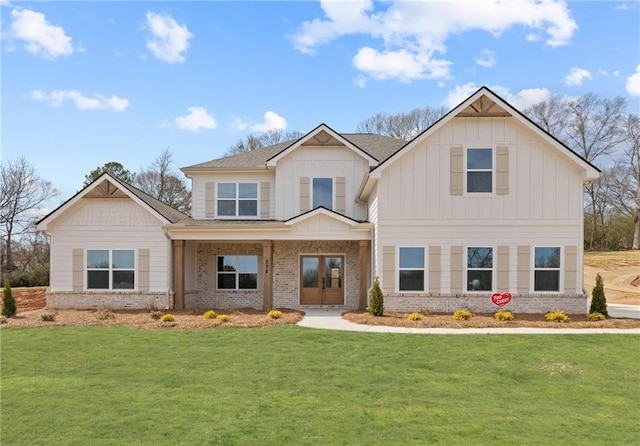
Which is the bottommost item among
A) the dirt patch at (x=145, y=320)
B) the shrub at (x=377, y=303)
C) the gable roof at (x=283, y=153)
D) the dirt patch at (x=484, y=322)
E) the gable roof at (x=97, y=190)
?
the dirt patch at (x=145, y=320)

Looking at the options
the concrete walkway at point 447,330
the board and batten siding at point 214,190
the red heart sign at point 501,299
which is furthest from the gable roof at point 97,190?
the red heart sign at point 501,299

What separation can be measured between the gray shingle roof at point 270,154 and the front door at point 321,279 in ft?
15.5

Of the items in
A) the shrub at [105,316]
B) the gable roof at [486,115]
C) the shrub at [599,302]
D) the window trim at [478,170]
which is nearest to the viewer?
the shrub at [105,316]

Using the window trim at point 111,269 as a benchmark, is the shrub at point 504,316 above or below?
below

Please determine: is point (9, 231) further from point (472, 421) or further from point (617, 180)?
point (617, 180)

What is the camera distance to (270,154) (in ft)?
73.0

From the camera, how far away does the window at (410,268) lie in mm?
16734

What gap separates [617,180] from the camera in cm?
4075

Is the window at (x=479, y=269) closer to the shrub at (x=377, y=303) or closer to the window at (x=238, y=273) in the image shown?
the shrub at (x=377, y=303)

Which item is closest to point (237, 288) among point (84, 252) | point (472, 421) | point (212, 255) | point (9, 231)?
point (212, 255)

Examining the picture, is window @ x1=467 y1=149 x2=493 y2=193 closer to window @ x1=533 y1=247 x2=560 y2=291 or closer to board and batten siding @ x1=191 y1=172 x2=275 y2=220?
window @ x1=533 y1=247 x2=560 y2=291

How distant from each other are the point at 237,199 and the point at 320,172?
12.9ft

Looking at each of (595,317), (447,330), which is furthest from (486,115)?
(447,330)

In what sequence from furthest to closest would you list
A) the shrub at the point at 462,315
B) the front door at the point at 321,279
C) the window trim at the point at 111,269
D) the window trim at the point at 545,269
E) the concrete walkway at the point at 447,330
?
the front door at the point at 321,279 < the window trim at the point at 111,269 < the window trim at the point at 545,269 < the shrub at the point at 462,315 < the concrete walkway at the point at 447,330
